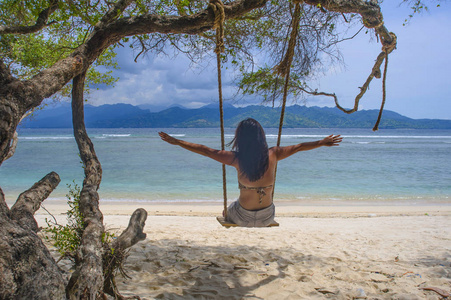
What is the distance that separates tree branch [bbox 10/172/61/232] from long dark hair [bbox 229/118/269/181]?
180 cm

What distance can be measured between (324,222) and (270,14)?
15.2 ft

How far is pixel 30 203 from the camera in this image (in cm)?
275

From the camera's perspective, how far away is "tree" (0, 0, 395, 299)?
1743 millimetres

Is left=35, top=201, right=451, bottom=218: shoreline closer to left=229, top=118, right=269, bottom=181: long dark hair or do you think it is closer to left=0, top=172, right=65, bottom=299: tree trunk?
left=229, top=118, right=269, bottom=181: long dark hair

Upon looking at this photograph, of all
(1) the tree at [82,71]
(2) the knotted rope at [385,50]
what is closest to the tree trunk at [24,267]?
(1) the tree at [82,71]

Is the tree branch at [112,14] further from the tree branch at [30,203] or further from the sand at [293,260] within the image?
the sand at [293,260]

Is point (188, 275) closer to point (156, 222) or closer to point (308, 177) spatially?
point (156, 222)

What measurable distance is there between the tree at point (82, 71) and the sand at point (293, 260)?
1005 mm

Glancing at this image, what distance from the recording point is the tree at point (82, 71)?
1.74 metres

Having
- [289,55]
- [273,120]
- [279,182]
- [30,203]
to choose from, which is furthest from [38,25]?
[273,120]

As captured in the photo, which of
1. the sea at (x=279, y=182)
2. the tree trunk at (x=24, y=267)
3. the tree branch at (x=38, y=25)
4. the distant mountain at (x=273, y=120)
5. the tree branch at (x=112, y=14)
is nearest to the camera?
the tree trunk at (x=24, y=267)

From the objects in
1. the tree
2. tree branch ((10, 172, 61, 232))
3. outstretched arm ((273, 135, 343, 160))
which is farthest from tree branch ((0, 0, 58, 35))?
outstretched arm ((273, 135, 343, 160))

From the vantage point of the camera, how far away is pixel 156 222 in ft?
22.5

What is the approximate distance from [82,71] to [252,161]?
70.0 inches
